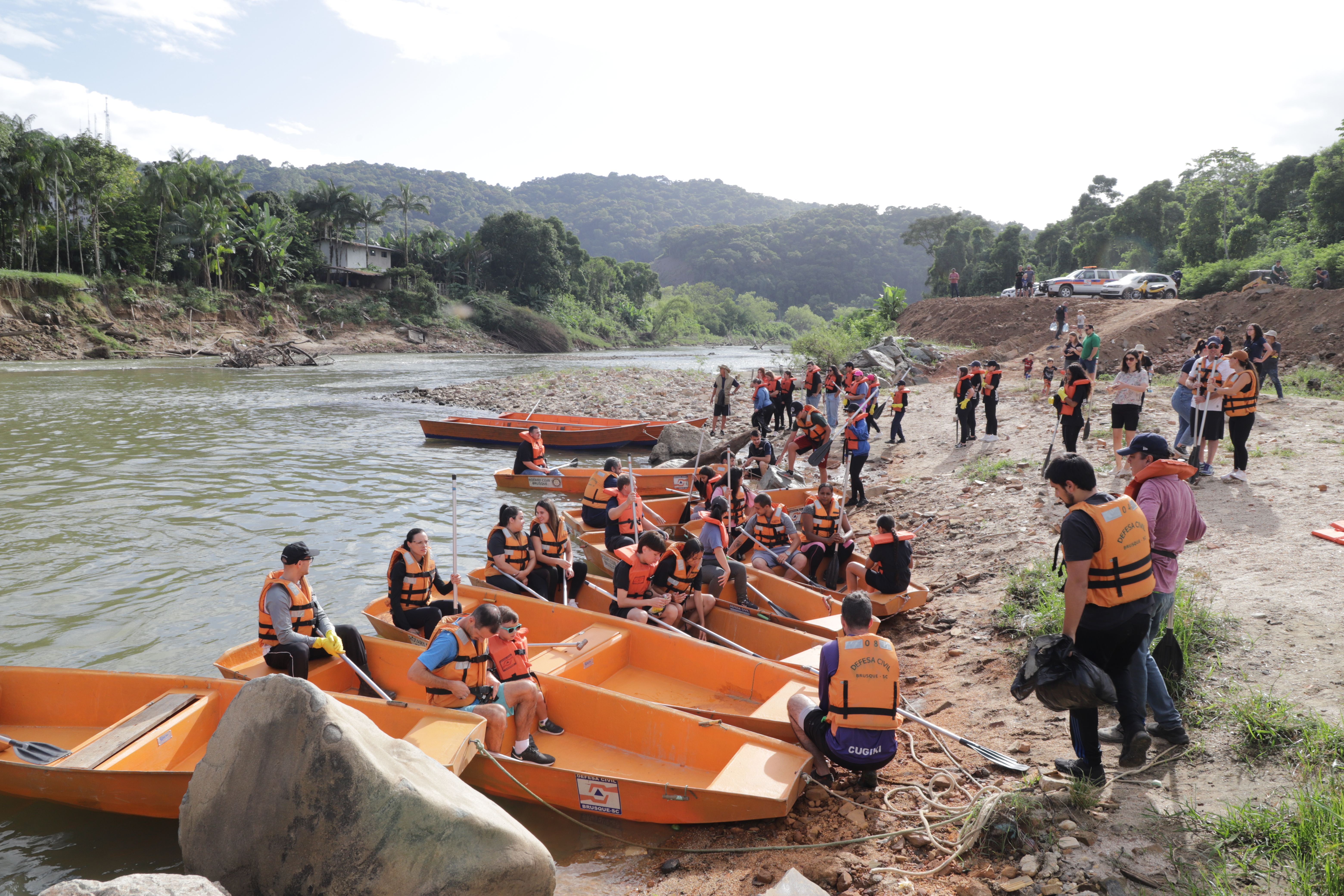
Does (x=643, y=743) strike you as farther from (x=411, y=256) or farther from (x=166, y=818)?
(x=411, y=256)

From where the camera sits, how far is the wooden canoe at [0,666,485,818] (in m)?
5.09

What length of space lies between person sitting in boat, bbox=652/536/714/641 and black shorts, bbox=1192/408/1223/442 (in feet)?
25.0

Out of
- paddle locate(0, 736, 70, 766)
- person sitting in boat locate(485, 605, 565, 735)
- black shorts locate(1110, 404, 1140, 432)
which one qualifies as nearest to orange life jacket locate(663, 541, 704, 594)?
person sitting in boat locate(485, 605, 565, 735)

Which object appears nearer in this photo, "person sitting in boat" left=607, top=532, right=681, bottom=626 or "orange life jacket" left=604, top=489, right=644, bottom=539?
"person sitting in boat" left=607, top=532, right=681, bottom=626

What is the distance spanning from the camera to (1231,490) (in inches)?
370

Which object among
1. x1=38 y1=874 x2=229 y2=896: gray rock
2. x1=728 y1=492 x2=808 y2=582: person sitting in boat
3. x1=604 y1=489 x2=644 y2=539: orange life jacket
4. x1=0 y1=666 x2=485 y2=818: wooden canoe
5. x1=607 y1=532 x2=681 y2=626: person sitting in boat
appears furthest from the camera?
x1=604 y1=489 x2=644 y2=539: orange life jacket

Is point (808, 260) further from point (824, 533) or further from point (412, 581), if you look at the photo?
point (412, 581)

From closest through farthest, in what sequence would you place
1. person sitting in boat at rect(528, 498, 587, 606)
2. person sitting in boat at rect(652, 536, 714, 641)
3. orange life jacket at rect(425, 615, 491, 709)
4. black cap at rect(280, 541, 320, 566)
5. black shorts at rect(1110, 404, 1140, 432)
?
orange life jacket at rect(425, 615, 491, 709) < black cap at rect(280, 541, 320, 566) < person sitting in boat at rect(652, 536, 714, 641) < person sitting in boat at rect(528, 498, 587, 606) < black shorts at rect(1110, 404, 1140, 432)

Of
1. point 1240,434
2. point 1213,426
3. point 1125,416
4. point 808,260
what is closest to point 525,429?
point 1125,416

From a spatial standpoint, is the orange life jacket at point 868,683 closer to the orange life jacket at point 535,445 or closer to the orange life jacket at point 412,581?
the orange life jacket at point 412,581

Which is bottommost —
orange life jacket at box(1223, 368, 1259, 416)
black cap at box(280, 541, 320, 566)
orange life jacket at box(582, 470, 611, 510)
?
orange life jacket at box(582, 470, 611, 510)

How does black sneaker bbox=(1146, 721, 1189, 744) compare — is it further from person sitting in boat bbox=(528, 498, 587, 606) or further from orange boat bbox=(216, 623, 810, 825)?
person sitting in boat bbox=(528, 498, 587, 606)

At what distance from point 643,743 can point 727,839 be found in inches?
49.7

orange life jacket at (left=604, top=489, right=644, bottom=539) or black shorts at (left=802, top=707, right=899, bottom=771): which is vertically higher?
orange life jacket at (left=604, top=489, right=644, bottom=539)
